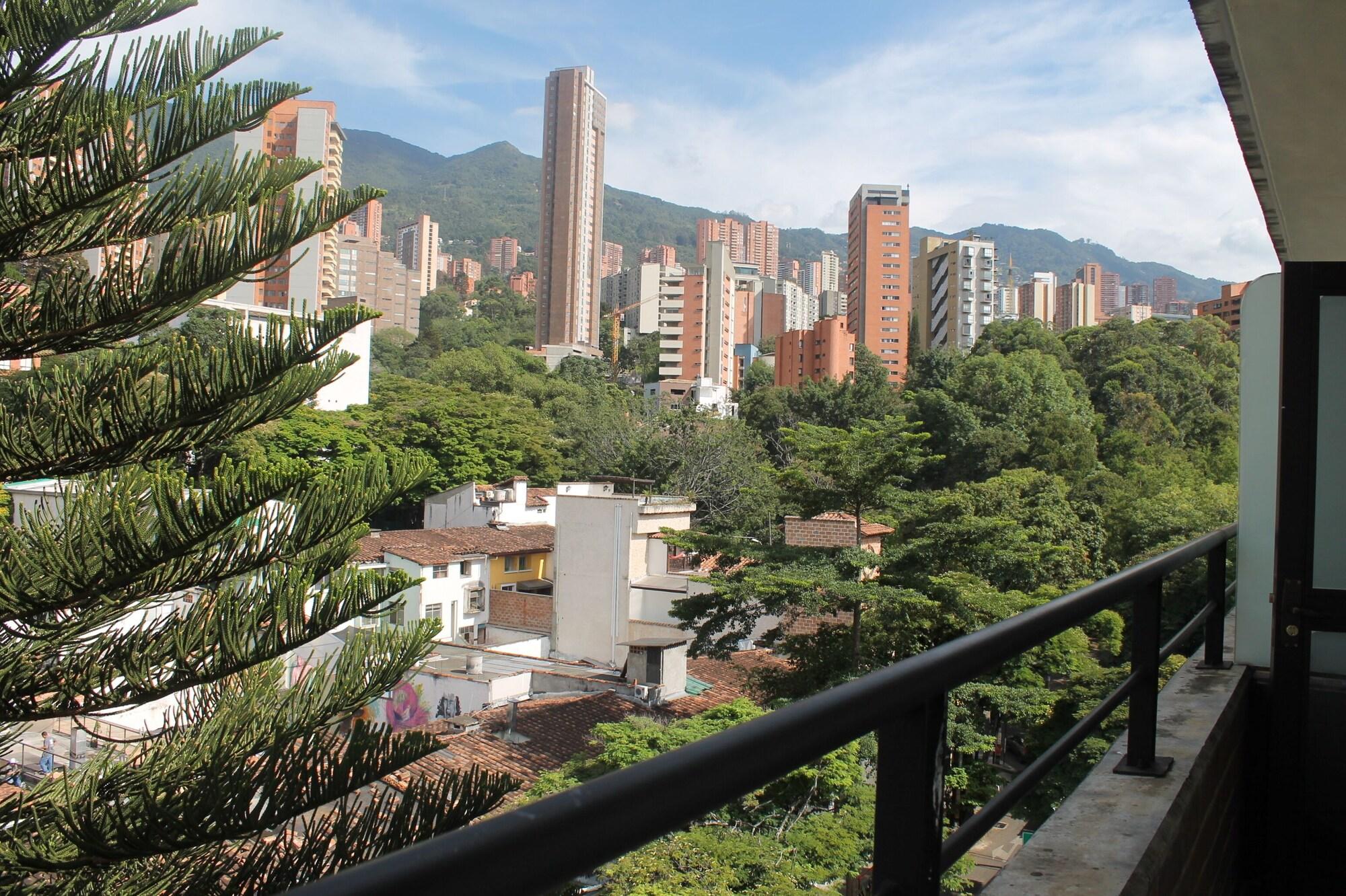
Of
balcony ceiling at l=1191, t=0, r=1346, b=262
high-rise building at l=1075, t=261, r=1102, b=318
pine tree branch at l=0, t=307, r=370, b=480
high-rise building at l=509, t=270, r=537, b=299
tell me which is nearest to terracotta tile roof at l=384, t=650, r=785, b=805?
pine tree branch at l=0, t=307, r=370, b=480

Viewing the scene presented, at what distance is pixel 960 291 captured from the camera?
75188mm

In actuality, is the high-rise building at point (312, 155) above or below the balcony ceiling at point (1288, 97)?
above

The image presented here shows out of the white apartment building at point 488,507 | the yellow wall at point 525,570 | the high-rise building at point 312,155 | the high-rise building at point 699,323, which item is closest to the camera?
the yellow wall at point 525,570

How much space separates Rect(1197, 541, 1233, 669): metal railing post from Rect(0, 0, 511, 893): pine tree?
248cm

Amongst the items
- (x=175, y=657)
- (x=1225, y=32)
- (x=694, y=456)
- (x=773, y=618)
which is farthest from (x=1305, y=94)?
(x=694, y=456)

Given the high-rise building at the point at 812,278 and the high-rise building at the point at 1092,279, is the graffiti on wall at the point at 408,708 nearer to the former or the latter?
the high-rise building at the point at 1092,279

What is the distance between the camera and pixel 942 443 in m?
33.8

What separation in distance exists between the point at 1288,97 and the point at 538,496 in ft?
99.4

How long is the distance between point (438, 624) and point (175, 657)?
3.65 feet

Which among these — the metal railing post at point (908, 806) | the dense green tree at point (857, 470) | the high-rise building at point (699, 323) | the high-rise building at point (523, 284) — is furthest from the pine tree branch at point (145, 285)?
the high-rise building at point (523, 284)

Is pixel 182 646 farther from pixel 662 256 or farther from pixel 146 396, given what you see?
pixel 662 256

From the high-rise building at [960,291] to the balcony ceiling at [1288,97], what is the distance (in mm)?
72250

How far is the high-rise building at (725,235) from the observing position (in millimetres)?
151500

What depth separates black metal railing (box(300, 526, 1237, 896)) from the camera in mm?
446
